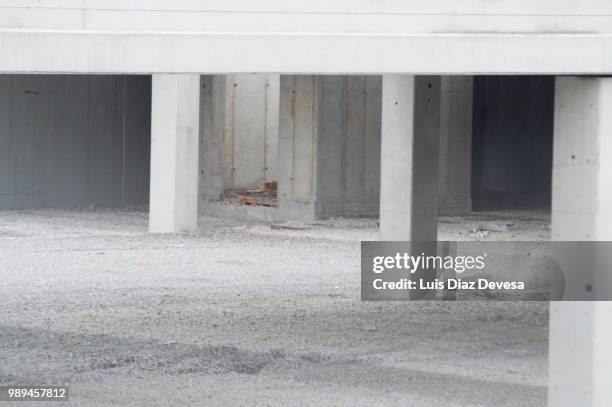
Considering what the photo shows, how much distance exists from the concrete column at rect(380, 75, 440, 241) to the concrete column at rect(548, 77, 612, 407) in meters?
5.16

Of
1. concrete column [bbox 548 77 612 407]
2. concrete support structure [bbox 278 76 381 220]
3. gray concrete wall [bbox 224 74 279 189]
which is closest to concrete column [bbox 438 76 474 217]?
concrete support structure [bbox 278 76 381 220]

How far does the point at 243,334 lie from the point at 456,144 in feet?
47.4

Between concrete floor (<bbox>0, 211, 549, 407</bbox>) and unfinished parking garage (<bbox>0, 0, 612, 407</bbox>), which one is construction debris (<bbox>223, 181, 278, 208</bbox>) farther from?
concrete floor (<bbox>0, 211, 549, 407</bbox>)

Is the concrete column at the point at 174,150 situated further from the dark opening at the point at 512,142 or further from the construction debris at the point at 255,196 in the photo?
the dark opening at the point at 512,142

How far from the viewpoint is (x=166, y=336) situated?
9172 mm

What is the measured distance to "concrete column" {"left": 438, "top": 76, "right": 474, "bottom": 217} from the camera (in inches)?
907

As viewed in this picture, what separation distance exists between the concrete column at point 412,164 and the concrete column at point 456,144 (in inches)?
440

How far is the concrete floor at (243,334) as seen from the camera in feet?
24.2

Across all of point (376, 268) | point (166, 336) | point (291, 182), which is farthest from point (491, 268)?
point (291, 182)

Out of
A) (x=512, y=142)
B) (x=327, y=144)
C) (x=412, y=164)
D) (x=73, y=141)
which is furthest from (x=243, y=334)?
(x=512, y=142)

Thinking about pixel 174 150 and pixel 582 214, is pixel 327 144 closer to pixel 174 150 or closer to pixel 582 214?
pixel 174 150
